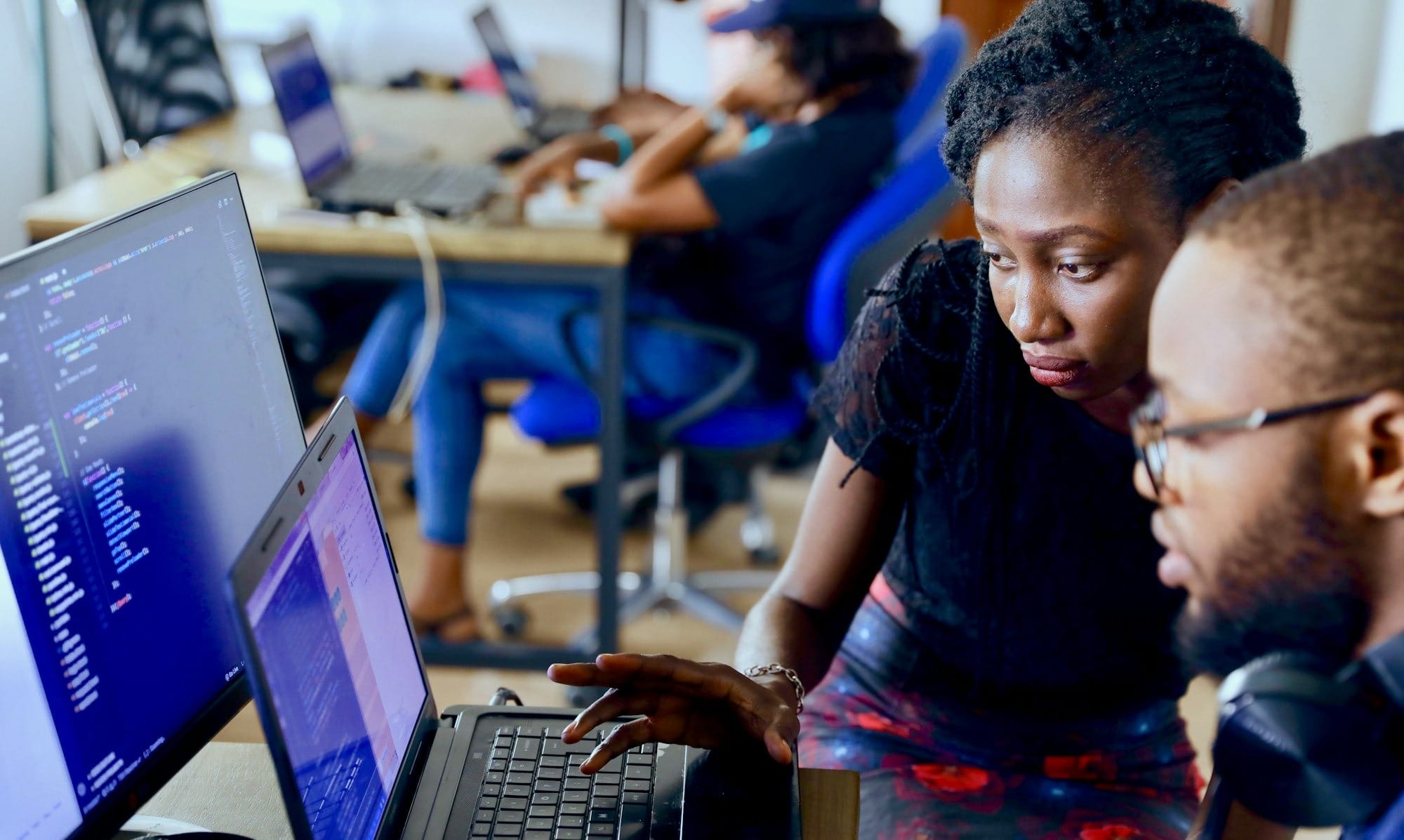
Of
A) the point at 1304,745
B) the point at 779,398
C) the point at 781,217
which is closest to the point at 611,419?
the point at 779,398

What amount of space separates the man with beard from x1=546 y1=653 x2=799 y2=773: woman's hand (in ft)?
1.07

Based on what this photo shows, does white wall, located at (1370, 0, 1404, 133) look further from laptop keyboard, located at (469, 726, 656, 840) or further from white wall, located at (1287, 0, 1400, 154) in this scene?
laptop keyboard, located at (469, 726, 656, 840)

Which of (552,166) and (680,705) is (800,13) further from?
(680,705)

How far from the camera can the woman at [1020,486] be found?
3.05 feet

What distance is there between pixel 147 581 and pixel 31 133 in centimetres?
316

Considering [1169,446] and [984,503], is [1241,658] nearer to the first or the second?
[1169,446]

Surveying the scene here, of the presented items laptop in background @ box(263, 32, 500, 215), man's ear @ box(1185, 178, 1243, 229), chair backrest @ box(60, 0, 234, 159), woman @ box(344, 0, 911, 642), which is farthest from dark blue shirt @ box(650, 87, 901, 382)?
man's ear @ box(1185, 178, 1243, 229)

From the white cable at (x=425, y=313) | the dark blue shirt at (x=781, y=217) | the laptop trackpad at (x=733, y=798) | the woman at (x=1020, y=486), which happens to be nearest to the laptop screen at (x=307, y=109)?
the white cable at (x=425, y=313)

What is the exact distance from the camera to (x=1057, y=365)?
0.98m

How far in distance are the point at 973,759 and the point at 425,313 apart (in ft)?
4.48

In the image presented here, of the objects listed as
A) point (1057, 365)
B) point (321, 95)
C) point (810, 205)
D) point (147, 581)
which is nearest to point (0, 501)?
point (147, 581)

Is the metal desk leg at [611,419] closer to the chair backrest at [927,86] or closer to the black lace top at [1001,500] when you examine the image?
the chair backrest at [927,86]

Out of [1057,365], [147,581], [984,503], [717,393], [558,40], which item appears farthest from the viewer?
[558,40]

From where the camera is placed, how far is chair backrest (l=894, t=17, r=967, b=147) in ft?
7.34
